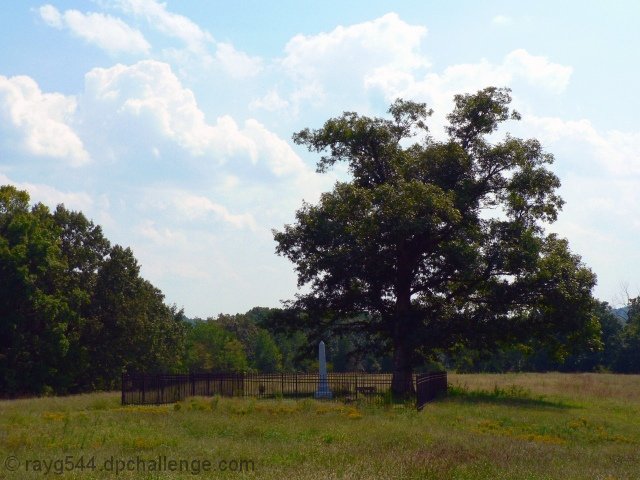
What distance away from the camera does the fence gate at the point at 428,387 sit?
27781mm

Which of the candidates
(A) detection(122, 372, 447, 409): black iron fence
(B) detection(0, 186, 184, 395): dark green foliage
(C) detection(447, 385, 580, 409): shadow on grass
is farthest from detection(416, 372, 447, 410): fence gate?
(B) detection(0, 186, 184, 395): dark green foliage

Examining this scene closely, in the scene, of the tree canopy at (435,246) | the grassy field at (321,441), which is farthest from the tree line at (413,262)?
the grassy field at (321,441)

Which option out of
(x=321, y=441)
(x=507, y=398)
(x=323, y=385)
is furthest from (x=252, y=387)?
(x=321, y=441)

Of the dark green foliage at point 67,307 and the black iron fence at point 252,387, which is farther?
the dark green foliage at point 67,307

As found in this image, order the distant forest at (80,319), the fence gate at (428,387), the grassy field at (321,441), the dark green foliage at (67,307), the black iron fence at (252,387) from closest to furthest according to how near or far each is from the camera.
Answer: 1. the grassy field at (321,441)
2. the fence gate at (428,387)
3. the black iron fence at (252,387)
4. the distant forest at (80,319)
5. the dark green foliage at (67,307)

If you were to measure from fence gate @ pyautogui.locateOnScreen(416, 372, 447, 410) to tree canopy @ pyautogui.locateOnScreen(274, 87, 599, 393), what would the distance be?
1.51 metres

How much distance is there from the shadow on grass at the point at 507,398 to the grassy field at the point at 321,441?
1.56 m

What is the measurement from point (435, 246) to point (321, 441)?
71.0ft

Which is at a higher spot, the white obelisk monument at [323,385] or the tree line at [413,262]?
the tree line at [413,262]

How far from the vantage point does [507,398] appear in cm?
3450

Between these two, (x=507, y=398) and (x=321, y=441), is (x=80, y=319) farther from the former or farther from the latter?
(x=321, y=441)

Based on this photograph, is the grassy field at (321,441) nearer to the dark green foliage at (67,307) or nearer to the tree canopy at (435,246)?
the tree canopy at (435,246)

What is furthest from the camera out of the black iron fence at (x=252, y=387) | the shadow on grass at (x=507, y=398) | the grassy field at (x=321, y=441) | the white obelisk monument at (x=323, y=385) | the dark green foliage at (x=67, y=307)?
the dark green foliage at (x=67, y=307)

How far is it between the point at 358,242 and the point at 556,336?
1367 cm
